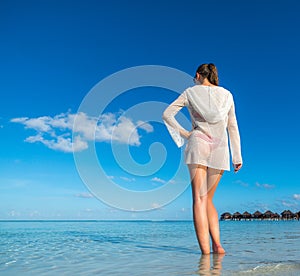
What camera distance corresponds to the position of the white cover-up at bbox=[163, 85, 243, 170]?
467cm

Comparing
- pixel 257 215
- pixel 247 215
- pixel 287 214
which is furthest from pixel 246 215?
pixel 287 214

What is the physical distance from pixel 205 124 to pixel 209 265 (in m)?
1.76

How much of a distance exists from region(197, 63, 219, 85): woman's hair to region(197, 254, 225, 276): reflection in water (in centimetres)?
227

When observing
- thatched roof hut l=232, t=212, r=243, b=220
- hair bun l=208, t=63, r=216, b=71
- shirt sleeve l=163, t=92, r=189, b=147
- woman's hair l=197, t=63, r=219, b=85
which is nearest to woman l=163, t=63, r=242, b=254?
shirt sleeve l=163, t=92, r=189, b=147

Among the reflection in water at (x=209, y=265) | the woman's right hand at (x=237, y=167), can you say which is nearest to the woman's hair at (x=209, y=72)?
the woman's right hand at (x=237, y=167)

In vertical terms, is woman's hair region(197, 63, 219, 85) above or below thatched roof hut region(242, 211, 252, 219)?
below

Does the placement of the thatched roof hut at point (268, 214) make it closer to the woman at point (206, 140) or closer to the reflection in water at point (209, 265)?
the woman at point (206, 140)

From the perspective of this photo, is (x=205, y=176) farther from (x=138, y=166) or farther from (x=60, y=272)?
(x=60, y=272)

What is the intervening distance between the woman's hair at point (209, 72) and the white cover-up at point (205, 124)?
138 mm

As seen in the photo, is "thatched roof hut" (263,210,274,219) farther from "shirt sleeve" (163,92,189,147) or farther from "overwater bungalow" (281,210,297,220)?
"shirt sleeve" (163,92,189,147)

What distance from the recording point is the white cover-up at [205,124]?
4.67m

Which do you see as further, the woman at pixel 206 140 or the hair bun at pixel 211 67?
the hair bun at pixel 211 67

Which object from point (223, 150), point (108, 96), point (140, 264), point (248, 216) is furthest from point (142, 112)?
point (248, 216)

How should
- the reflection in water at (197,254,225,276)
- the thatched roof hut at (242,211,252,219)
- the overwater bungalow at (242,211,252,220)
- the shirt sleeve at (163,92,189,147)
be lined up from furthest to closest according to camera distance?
the thatched roof hut at (242,211,252,219)
the overwater bungalow at (242,211,252,220)
the shirt sleeve at (163,92,189,147)
the reflection in water at (197,254,225,276)
